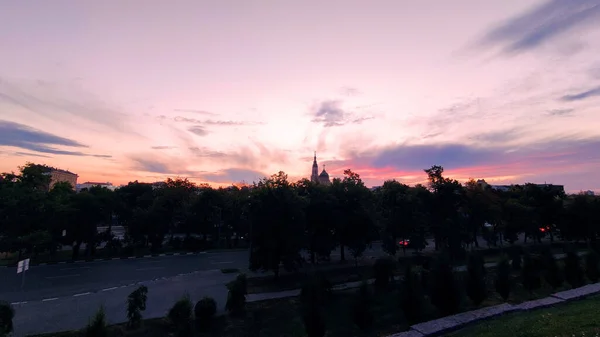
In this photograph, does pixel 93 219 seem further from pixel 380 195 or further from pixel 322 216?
pixel 380 195

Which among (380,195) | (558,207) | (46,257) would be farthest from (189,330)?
(558,207)

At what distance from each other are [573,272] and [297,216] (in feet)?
63.0

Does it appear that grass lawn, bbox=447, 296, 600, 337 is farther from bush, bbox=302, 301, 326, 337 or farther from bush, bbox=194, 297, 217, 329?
bush, bbox=194, 297, 217, 329

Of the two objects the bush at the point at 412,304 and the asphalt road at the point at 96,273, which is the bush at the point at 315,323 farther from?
the asphalt road at the point at 96,273

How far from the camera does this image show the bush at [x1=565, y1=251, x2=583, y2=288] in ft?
65.2

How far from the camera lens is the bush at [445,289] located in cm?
1488

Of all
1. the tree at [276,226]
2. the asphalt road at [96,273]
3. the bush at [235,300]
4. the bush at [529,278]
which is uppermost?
the tree at [276,226]

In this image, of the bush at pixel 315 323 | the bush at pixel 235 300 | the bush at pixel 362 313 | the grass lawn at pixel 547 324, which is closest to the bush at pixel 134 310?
the bush at pixel 235 300

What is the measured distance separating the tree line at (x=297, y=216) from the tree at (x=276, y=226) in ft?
0.27

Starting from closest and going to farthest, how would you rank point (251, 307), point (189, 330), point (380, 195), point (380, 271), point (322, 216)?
1. point (189, 330)
2. point (251, 307)
3. point (380, 271)
4. point (322, 216)
5. point (380, 195)

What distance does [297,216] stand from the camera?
25.1 meters

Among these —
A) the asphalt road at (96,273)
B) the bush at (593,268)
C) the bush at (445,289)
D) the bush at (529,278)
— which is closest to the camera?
the bush at (445,289)

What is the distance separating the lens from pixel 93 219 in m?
36.8

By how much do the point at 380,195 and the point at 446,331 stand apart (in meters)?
25.4
